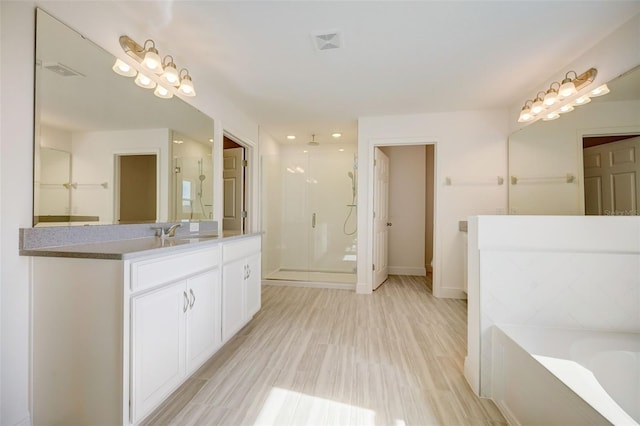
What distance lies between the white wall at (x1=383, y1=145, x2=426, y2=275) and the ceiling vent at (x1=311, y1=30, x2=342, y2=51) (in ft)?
9.07

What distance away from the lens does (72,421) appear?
1.15 meters

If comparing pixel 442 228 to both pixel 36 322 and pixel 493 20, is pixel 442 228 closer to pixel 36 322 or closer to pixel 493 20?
pixel 493 20

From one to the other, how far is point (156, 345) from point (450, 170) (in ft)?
11.2

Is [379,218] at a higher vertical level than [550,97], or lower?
lower

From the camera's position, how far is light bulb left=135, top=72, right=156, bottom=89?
1.77 m

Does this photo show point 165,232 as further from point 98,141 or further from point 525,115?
point 525,115

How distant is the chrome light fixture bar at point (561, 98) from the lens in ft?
6.60

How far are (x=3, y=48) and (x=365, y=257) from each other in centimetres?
333

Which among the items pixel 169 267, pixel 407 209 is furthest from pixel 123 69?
pixel 407 209

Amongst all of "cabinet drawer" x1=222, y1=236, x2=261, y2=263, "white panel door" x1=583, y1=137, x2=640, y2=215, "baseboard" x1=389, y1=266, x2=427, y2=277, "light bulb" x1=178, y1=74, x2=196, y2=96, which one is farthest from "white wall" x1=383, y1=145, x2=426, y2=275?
"light bulb" x1=178, y1=74, x2=196, y2=96

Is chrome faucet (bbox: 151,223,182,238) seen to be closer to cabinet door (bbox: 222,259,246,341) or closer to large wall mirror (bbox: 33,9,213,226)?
large wall mirror (bbox: 33,9,213,226)

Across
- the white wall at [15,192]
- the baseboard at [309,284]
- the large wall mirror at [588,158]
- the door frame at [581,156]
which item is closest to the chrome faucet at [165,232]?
the white wall at [15,192]

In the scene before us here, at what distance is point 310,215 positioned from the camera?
14.3 feet

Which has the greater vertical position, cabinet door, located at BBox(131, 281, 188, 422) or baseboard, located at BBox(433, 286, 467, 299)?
cabinet door, located at BBox(131, 281, 188, 422)
